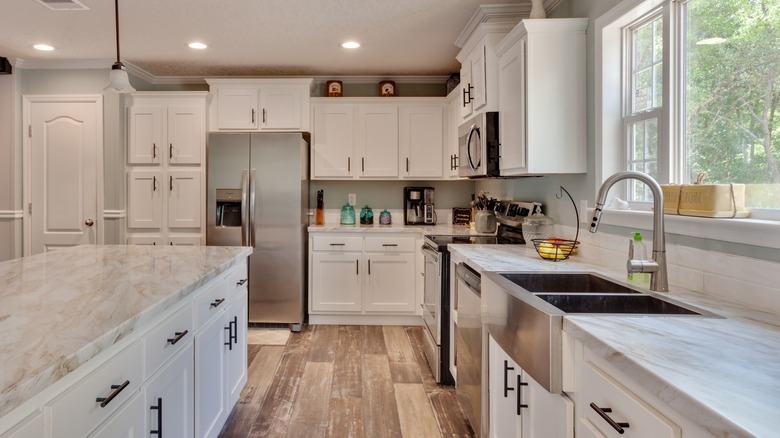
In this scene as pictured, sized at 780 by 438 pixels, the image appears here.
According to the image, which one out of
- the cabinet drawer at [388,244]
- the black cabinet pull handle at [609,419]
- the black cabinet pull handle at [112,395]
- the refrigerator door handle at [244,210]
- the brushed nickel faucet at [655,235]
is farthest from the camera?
the cabinet drawer at [388,244]

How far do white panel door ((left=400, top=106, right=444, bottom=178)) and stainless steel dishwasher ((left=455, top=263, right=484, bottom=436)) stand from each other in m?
2.07

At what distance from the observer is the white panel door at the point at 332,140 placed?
4328 mm

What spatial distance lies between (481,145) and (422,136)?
5.03ft

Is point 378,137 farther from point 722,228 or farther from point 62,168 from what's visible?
point 722,228

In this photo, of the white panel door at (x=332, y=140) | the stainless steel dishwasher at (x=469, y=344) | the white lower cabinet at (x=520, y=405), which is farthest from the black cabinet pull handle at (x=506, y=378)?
the white panel door at (x=332, y=140)

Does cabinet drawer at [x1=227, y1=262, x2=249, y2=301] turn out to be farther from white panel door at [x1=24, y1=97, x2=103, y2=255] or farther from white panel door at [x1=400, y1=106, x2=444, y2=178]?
white panel door at [x1=24, y1=97, x2=103, y2=255]

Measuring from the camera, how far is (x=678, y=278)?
1.63 m

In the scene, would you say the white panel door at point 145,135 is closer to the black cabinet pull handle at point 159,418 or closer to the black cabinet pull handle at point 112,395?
the black cabinet pull handle at point 159,418

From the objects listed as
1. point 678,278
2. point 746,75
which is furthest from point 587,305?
point 746,75

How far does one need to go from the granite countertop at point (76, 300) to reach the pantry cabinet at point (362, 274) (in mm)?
1683

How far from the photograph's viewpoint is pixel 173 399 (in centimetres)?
154

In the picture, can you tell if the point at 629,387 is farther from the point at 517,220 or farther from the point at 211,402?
the point at 517,220

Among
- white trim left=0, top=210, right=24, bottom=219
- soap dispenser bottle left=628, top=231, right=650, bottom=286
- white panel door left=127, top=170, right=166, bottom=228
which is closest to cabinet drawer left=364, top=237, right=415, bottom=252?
white panel door left=127, top=170, right=166, bottom=228

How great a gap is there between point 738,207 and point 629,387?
889 millimetres
